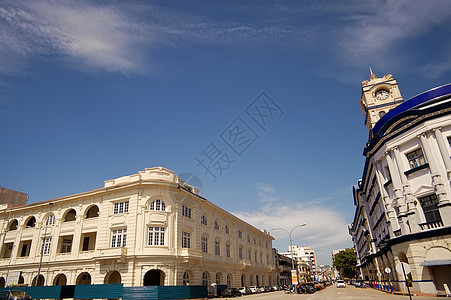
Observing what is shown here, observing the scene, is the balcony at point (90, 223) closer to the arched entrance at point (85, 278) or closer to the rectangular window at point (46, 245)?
the arched entrance at point (85, 278)

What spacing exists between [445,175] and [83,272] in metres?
42.2

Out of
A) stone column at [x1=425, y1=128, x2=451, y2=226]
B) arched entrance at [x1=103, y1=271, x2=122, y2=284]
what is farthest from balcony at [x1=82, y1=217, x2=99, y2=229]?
stone column at [x1=425, y1=128, x2=451, y2=226]

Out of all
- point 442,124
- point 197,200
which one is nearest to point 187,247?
point 197,200

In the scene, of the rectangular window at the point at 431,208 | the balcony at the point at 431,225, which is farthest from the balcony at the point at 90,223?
the rectangular window at the point at 431,208

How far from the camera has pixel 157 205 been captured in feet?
118

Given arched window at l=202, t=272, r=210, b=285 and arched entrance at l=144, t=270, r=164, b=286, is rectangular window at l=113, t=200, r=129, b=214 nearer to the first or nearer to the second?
arched entrance at l=144, t=270, r=164, b=286

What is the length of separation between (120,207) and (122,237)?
12.7ft

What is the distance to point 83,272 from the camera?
36250mm

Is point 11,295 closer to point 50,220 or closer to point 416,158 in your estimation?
point 50,220

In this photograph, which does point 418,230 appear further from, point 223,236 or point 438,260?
point 223,236

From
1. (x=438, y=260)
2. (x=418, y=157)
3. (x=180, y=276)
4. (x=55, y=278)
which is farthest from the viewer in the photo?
(x=55, y=278)

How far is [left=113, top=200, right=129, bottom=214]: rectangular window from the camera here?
36.3 meters

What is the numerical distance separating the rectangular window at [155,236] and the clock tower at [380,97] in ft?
155

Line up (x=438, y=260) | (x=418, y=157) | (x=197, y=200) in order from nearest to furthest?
(x=438, y=260), (x=418, y=157), (x=197, y=200)
